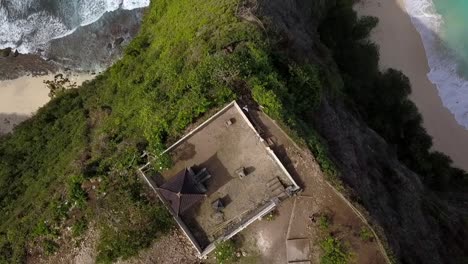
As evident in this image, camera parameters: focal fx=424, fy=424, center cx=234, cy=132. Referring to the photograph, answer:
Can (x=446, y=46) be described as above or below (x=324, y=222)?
above

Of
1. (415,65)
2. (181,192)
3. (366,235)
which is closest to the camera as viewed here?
(181,192)

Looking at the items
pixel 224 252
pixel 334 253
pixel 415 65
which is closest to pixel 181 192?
pixel 224 252

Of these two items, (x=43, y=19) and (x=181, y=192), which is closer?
(x=181, y=192)

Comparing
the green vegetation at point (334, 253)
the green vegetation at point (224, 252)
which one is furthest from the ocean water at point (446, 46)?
the green vegetation at point (224, 252)

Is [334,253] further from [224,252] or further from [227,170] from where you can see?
[227,170]

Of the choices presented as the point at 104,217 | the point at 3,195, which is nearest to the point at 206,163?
the point at 104,217

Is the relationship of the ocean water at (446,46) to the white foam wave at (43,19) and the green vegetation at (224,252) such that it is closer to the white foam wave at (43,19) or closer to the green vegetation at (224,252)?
the white foam wave at (43,19)
